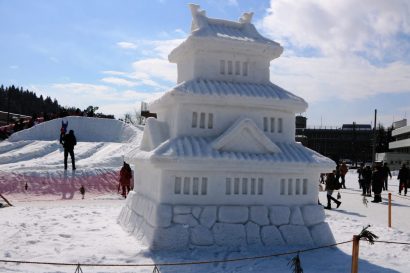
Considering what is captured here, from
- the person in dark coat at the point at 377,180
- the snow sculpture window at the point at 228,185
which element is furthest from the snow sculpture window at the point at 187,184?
the person in dark coat at the point at 377,180

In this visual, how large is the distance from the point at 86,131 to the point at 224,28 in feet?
71.5

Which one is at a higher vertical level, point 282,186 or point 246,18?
point 246,18

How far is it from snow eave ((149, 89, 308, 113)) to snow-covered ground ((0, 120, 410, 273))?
323 cm


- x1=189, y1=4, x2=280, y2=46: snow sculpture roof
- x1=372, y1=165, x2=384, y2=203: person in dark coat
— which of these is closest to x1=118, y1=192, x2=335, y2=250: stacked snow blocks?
x1=189, y1=4, x2=280, y2=46: snow sculpture roof

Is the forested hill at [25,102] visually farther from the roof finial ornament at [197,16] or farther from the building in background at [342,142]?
the roof finial ornament at [197,16]

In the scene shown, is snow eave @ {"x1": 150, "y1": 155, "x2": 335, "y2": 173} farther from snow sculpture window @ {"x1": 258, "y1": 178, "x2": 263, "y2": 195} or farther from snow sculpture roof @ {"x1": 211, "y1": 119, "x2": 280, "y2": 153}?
snow sculpture roof @ {"x1": 211, "y1": 119, "x2": 280, "y2": 153}

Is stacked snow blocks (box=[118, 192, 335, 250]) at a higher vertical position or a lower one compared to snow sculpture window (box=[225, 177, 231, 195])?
lower

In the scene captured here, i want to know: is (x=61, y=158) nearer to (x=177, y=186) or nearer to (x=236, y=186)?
(x=177, y=186)

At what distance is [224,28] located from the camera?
10.7m

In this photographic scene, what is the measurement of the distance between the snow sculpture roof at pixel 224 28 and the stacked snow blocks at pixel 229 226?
4117 millimetres

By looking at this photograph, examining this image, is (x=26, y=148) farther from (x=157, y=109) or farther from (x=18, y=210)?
(x=157, y=109)

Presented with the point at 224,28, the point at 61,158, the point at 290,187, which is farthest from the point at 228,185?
the point at 61,158

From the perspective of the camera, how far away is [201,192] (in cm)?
905

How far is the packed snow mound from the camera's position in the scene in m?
28.9
